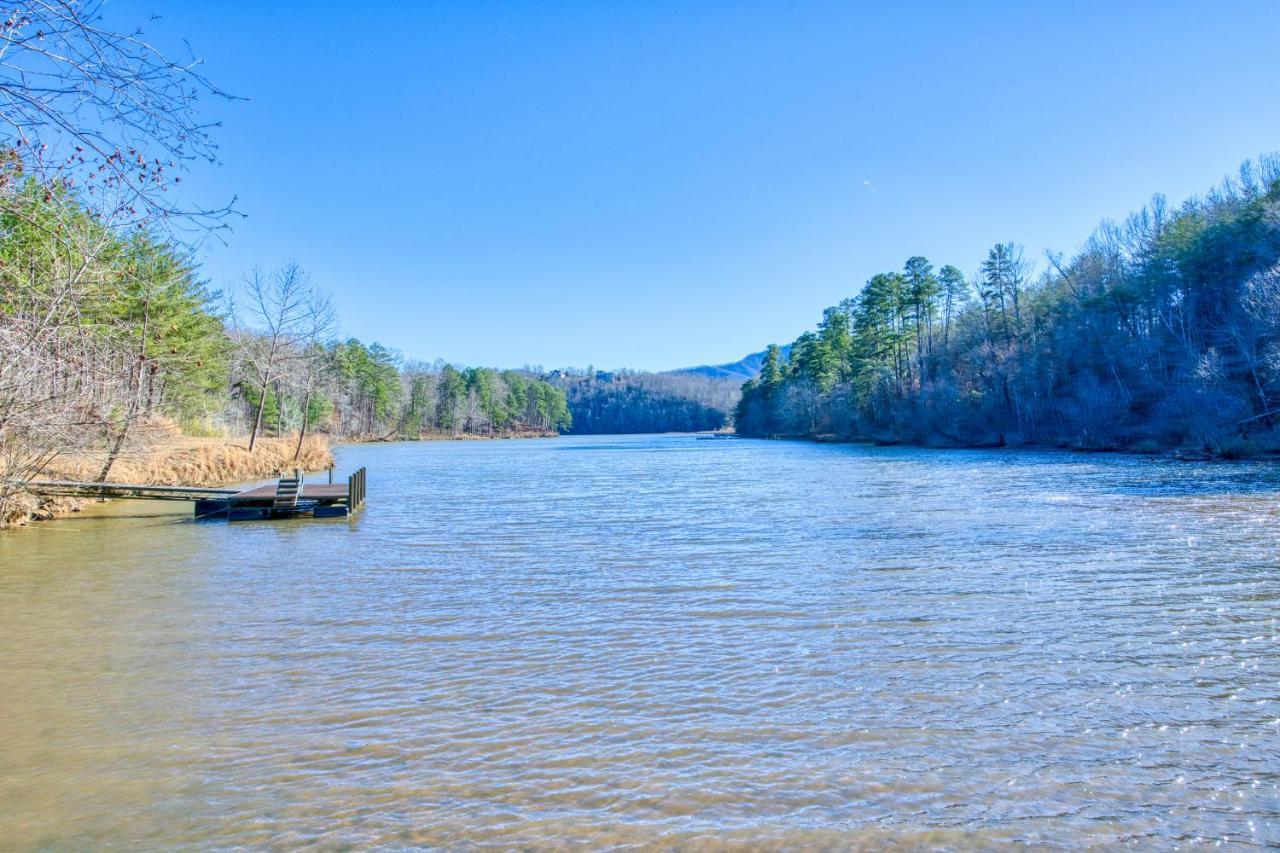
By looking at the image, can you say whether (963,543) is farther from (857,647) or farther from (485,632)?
(485,632)

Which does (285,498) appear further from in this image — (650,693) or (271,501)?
(650,693)

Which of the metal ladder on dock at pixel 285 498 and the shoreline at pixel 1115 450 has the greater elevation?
the shoreline at pixel 1115 450

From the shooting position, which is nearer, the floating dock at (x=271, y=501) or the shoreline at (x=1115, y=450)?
the floating dock at (x=271, y=501)

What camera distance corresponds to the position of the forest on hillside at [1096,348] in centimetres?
3384

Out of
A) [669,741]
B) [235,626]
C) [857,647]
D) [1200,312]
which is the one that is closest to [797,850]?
[669,741]

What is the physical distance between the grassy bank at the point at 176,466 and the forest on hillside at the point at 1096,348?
42961 mm

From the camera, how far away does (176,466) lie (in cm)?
2623

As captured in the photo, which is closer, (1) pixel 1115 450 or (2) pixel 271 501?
(2) pixel 271 501

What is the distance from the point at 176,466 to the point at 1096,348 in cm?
5323

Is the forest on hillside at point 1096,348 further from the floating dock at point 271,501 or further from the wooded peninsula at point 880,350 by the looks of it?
the floating dock at point 271,501

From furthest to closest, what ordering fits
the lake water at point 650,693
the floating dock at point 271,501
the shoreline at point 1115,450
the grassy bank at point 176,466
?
the shoreline at point 1115,450 < the floating dock at point 271,501 < the grassy bank at point 176,466 < the lake water at point 650,693

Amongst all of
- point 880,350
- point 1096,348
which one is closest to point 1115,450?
point 1096,348

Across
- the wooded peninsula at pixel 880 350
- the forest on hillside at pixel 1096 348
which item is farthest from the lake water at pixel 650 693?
the forest on hillside at pixel 1096 348

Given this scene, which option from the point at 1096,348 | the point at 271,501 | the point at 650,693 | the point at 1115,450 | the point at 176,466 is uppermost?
the point at 1096,348
